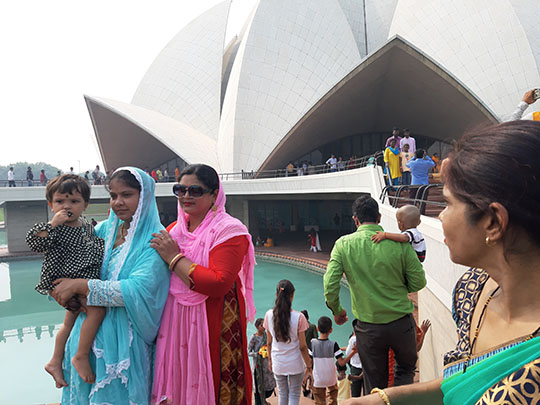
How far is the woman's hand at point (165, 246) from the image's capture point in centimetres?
174

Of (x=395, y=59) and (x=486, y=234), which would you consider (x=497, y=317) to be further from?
(x=395, y=59)

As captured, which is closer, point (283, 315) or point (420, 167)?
point (283, 315)

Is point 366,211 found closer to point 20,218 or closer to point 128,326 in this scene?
point 128,326

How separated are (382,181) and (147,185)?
6.40 metres

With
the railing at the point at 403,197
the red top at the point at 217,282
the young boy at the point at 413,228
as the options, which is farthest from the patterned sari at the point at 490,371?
the railing at the point at 403,197

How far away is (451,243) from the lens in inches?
35.4

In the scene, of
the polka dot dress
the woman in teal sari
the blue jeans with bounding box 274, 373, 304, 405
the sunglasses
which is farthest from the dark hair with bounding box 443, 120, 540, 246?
the blue jeans with bounding box 274, 373, 304, 405

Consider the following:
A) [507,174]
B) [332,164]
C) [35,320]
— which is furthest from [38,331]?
[332,164]

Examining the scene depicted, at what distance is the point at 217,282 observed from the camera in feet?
5.49

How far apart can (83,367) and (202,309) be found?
0.57 m

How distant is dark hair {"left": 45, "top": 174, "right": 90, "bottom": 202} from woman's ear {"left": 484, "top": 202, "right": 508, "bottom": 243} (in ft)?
6.25

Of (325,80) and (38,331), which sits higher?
(325,80)

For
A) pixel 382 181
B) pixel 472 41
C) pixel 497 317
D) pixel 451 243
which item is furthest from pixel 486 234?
pixel 472 41

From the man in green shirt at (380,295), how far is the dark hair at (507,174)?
1.41 m
